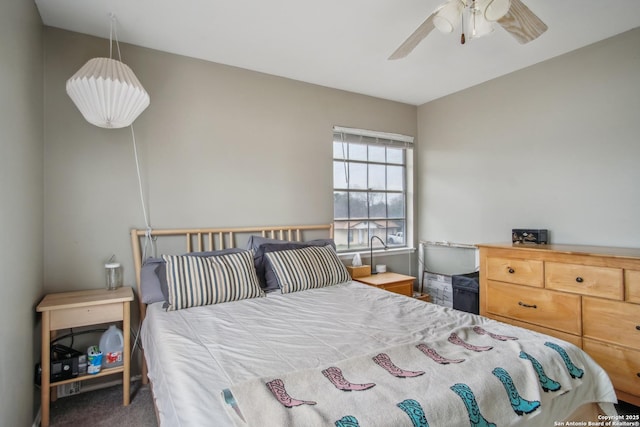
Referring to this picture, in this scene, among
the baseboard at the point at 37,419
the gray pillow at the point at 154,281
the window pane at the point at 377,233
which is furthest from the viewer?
the window pane at the point at 377,233

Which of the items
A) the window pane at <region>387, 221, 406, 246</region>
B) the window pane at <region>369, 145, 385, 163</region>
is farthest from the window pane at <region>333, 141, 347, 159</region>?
the window pane at <region>387, 221, 406, 246</region>

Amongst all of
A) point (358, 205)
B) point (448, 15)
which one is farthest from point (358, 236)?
point (448, 15)

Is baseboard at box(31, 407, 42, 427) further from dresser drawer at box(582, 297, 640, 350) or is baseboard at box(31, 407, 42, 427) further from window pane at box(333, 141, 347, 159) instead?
dresser drawer at box(582, 297, 640, 350)

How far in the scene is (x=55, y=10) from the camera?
207 cm

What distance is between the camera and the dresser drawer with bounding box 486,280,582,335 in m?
2.25

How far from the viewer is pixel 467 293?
3.03 m

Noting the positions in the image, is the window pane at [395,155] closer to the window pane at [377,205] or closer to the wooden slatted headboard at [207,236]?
the window pane at [377,205]

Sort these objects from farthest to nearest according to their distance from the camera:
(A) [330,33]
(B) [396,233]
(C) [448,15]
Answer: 1. (B) [396,233]
2. (A) [330,33]
3. (C) [448,15]

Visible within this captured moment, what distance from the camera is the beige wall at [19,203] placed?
145cm

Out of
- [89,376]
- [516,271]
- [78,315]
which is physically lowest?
[89,376]

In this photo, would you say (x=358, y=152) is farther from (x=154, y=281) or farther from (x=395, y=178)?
(x=154, y=281)

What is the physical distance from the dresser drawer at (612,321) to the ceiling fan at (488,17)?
1.73 metres

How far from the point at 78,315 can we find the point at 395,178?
3351 mm

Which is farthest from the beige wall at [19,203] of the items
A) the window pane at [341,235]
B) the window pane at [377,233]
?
the window pane at [377,233]
